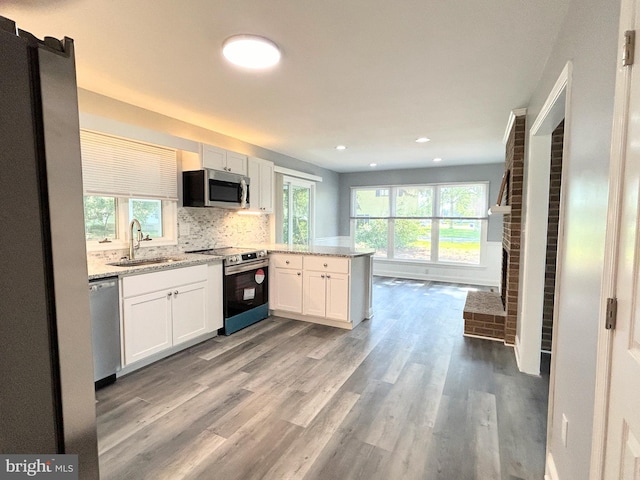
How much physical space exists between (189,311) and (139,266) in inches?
26.2

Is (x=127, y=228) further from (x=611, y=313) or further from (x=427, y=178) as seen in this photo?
(x=427, y=178)

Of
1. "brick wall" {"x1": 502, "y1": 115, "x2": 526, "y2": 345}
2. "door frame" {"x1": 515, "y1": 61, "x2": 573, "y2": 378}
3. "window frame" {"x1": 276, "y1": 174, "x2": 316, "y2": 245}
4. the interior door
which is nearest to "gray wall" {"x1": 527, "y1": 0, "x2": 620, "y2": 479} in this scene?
the interior door

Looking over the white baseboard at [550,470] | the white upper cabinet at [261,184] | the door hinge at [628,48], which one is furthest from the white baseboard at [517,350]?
the white upper cabinet at [261,184]

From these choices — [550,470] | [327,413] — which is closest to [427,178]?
[327,413]

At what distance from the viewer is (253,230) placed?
4.82 metres

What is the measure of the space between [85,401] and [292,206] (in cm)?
533

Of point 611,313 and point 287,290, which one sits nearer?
point 611,313

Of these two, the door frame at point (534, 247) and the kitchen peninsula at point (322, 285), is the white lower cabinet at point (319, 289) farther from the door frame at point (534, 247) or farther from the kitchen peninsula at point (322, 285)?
the door frame at point (534, 247)

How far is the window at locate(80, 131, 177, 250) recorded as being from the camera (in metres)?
2.80

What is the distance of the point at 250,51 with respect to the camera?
205 centimetres

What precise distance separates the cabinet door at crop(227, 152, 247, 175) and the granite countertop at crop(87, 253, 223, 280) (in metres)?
1.21

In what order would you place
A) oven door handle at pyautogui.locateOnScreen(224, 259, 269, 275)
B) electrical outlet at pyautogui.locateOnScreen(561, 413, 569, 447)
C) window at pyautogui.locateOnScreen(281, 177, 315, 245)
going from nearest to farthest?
electrical outlet at pyautogui.locateOnScreen(561, 413, 569, 447)
oven door handle at pyautogui.locateOnScreen(224, 259, 269, 275)
window at pyautogui.locateOnScreen(281, 177, 315, 245)

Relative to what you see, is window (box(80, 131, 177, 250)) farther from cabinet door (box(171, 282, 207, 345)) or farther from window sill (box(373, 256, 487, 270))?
window sill (box(373, 256, 487, 270))

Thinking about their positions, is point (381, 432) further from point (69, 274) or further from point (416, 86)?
point (416, 86)
